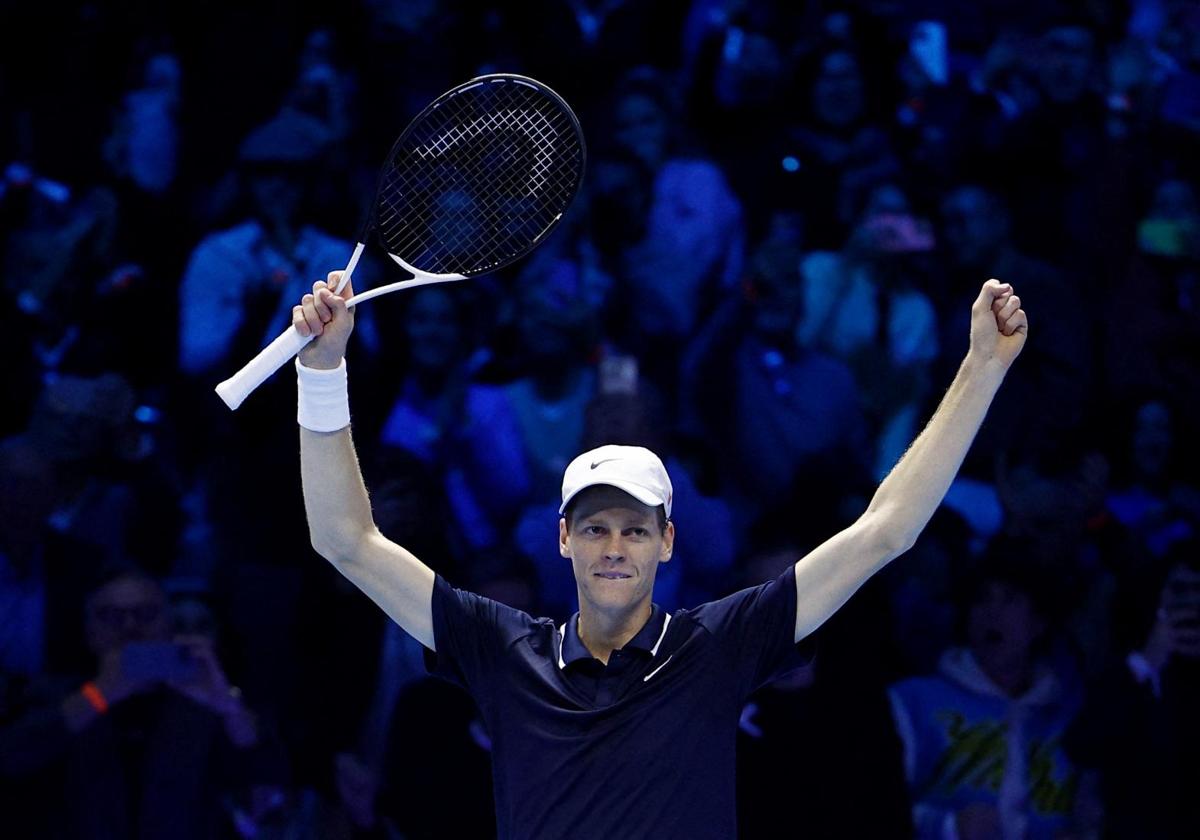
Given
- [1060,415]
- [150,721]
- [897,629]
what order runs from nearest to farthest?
1. [150,721]
2. [897,629]
3. [1060,415]

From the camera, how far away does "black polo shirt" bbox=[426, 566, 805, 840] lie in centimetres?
306

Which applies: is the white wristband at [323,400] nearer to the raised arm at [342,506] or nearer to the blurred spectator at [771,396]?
the raised arm at [342,506]

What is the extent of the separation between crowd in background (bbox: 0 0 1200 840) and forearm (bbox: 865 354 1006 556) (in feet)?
9.19

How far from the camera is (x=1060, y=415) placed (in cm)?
707

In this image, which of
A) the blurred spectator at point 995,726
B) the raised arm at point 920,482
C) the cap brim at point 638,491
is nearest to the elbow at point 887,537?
the raised arm at point 920,482

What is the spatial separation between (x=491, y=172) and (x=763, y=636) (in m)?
1.30

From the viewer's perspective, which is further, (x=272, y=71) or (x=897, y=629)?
(x=272, y=71)

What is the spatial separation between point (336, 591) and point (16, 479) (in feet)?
3.72

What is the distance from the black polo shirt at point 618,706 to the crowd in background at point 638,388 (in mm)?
2694

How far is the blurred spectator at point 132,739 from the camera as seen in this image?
232 inches

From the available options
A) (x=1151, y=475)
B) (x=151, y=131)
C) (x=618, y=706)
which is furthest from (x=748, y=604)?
(x=151, y=131)

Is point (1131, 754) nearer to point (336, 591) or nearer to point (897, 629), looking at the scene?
point (897, 629)

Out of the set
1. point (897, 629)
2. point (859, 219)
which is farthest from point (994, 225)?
point (897, 629)

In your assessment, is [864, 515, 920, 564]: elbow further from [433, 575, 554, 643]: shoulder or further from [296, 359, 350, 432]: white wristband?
[296, 359, 350, 432]: white wristband
